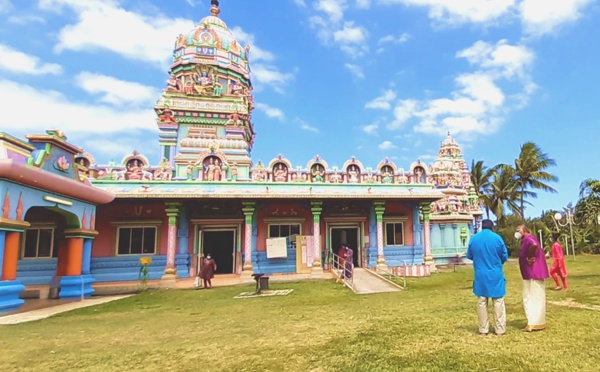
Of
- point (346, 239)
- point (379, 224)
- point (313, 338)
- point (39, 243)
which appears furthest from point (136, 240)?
point (313, 338)

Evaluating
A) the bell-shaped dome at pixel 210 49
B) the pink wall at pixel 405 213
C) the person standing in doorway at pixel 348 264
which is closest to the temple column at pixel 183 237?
the person standing in doorway at pixel 348 264

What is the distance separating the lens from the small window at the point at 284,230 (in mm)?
16094

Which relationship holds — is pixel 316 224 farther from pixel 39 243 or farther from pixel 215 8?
pixel 215 8

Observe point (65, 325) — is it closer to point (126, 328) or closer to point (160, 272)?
point (126, 328)

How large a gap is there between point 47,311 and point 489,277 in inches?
410

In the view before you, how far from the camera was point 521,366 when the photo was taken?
3.82 metres

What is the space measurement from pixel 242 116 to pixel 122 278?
12.2 meters

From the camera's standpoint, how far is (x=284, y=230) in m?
16.2

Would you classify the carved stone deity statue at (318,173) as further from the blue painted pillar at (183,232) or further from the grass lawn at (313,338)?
the grass lawn at (313,338)

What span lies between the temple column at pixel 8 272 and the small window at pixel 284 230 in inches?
351

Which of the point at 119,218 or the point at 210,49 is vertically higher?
the point at 210,49

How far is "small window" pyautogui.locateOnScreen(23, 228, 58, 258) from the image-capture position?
14281mm

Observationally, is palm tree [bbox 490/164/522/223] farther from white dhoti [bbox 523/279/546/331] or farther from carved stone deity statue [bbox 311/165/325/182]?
white dhoti [bbox 523/279/546/331]

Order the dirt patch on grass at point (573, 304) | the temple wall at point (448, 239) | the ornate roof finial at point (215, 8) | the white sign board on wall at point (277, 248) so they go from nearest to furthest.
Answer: the dirt patch on grass at point (573, 304) → the white sign board on wall at point (277, 248) → the temple wall at point (448, 239) → the ornate roof finial at point (215, 8)
